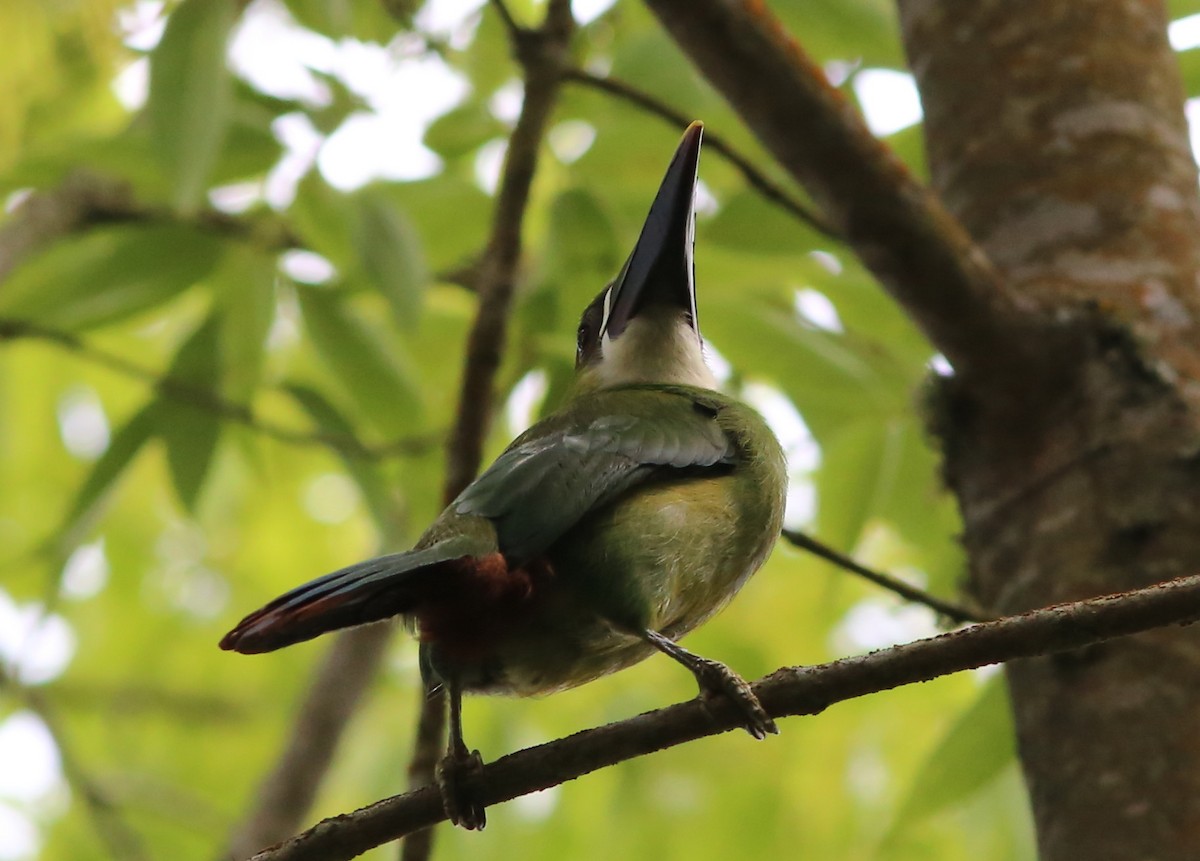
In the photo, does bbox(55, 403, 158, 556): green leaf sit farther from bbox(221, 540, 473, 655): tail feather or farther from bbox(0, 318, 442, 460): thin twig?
bbox(221, 540, 473, 655): tail feather

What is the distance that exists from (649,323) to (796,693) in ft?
5.98

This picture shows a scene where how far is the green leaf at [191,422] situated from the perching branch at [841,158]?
1554 mm

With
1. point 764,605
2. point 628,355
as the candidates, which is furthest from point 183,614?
point 628,355

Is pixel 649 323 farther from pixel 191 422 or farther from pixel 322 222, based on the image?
pixel 191 422

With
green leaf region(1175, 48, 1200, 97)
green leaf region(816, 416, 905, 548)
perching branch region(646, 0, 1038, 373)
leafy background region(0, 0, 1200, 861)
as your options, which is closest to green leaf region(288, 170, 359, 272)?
leafy background region(0, 0, 1200, 861)

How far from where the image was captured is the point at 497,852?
14.2ft

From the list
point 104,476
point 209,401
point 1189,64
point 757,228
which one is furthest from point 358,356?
point 1189,64

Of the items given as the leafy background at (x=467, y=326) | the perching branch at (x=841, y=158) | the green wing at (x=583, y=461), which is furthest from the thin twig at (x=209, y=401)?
the perching branch at (x=841, y=158)

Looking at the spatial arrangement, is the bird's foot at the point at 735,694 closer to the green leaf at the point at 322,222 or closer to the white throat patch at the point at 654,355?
the white throat patch at the point at 654,355

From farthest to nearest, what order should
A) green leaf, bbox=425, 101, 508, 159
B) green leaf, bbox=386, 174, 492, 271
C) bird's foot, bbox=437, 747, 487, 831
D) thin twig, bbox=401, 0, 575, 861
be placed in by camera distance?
green leaf, bbox=386, 174, 492, 271
green leaf, bbox=425, 101, 508, 159
thin twig, bbox=401, 0, 575, 861
bird's foot, bbox=437, 747, 487, 831

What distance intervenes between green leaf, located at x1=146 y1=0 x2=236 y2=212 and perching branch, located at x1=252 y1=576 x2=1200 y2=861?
1.43 m

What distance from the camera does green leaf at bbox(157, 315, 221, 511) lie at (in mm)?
3477

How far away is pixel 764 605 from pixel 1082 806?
2.02m

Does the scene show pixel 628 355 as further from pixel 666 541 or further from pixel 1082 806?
pixel 1082 806
